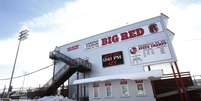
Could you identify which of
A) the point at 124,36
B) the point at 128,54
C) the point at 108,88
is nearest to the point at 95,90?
the point at 108,88

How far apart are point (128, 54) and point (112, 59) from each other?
2638 millimetres

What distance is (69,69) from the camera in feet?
87.4

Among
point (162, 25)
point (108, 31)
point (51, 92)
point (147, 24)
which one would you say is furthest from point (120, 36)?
point (51, 92)

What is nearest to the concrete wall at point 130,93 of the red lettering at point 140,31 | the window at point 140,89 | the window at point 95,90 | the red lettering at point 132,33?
the window at point 140,89

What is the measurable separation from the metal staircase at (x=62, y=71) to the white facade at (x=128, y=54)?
1921 mm

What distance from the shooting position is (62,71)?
27.4 meters

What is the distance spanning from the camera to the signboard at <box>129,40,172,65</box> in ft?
73.5

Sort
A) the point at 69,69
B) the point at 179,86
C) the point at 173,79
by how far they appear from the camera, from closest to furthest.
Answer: the point at 179,86
the point at 173,79
the point at 69,69

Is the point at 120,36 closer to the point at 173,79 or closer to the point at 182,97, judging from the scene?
the point at 173,79

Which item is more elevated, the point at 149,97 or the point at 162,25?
the point at 162,25

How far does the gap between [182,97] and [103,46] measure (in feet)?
47.3

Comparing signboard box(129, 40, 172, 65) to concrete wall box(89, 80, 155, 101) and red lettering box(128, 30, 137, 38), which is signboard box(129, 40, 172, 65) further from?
concrete wall box(89, 80, 155, 101)

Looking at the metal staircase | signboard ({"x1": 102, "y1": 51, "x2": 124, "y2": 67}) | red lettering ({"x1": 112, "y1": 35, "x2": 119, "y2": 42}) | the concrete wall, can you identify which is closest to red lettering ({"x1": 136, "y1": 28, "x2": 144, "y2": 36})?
red lettering ({"x1": 112, "y1": 35, "x2": 119, "y2": 42})

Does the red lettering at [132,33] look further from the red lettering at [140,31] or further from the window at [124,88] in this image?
the window at [124,88]
